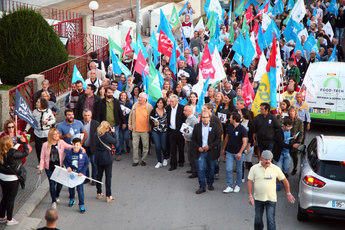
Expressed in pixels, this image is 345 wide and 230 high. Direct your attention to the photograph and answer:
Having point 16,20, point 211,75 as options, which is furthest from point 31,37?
point 211,75

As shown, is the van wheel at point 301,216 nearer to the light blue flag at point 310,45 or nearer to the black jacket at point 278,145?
the black jacket at point 278,145

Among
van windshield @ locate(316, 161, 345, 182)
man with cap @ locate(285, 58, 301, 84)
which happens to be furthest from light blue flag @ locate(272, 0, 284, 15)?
van windshield @ locate(316, 161, 345, 182)

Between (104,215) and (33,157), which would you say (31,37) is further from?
(104,215)

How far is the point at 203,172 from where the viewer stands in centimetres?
1189

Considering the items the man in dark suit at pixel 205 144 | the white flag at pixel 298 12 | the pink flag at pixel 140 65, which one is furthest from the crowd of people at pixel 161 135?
the white flag at pixel 298 12

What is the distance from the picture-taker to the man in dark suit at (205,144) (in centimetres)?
1188

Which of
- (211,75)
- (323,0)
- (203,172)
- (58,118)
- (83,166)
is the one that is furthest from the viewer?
(323,0)

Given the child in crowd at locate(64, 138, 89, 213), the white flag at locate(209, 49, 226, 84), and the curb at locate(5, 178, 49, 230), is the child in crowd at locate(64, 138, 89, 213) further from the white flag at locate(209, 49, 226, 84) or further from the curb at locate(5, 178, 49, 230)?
the white flag at locate(209, 49, 226, 84)

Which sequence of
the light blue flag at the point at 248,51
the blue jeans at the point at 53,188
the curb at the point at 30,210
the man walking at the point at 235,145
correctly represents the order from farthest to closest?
the light blue flag at the point at 248,51, the man walking at the point at 235,145, the blue jeans at the point at 53,188, the curb at the point at 30,210

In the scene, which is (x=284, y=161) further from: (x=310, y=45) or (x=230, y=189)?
(x=310, y=45)

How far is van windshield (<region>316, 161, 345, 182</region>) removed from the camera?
9820 mm

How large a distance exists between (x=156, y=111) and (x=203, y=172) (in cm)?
229

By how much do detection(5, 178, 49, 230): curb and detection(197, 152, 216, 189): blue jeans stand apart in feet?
9.95

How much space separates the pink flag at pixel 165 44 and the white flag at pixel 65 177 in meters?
7.22
